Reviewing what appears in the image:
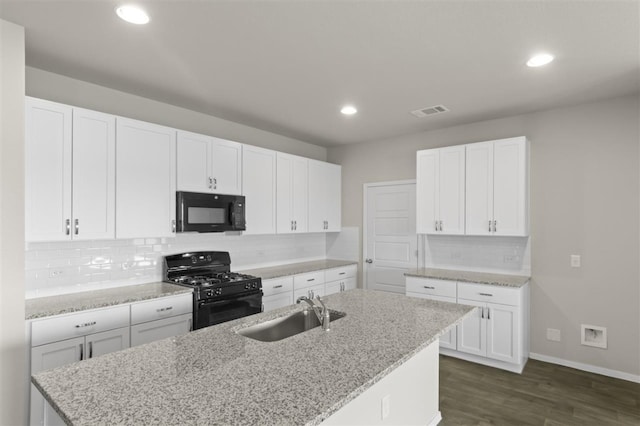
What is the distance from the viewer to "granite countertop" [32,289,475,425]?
1149 millimetres

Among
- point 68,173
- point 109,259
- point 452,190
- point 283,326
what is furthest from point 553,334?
point 68,173

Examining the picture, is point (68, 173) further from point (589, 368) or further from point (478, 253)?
point (589, 368)

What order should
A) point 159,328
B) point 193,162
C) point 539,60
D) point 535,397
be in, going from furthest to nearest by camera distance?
point 193,162
point 535,397
point 159,328
point 539,60

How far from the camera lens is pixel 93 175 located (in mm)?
2873

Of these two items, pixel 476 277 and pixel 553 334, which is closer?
pixel 553 334

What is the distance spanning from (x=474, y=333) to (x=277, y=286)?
215cm

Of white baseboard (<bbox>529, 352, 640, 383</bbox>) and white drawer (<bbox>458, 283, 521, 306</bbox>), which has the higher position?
white drawer (<bbox>458, 283, 521, 306</bbox>)

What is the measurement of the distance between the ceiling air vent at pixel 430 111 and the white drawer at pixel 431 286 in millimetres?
1814

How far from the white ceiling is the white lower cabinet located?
1890 millimetres

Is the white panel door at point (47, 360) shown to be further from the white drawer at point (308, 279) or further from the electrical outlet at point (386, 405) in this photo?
the white drawer at point (308, 279)

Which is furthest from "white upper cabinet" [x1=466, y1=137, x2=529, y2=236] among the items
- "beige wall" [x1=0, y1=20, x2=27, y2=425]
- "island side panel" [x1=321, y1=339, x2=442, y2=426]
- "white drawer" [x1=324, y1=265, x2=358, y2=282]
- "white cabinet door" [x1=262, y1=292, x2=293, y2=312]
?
"beige wall" [x1=0, y1=20, x2=27, y2=425]

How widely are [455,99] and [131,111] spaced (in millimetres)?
3057

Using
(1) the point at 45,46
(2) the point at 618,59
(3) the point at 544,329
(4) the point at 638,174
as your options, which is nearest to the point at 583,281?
(3) the point at 544,329

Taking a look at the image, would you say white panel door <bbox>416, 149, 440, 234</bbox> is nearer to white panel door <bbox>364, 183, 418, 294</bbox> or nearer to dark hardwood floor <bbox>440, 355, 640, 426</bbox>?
white panel door <bbox>364, 183, 418, 294</bbox>
